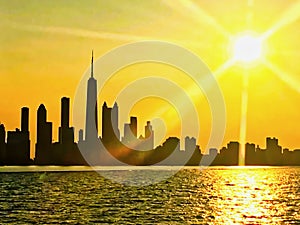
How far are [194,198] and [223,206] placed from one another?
21833 mm

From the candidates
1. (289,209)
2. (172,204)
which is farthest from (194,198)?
(289,209)

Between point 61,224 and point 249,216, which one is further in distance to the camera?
point 249,216

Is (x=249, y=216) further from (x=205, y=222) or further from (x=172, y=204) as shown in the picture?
(x=172, y=204)

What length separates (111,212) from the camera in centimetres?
11219

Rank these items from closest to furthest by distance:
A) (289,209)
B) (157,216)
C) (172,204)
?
(157,216), (289,209), (172,204)

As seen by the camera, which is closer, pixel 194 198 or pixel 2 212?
pixel 2 212

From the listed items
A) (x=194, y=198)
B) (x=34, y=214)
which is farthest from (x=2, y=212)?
(x=194, y=198)

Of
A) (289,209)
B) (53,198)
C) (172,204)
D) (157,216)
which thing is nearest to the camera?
(157,216)

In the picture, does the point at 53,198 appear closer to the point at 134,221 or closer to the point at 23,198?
the point at 23,198

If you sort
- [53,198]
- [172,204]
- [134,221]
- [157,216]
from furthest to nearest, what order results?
[53,198] < [172,204] < [157,216] < [134,221]

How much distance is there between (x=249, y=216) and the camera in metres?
111

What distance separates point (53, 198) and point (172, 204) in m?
24.5

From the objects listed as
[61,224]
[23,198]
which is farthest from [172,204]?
[61,224]

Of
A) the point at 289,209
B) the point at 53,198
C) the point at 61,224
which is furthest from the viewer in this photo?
the point at 53,198
